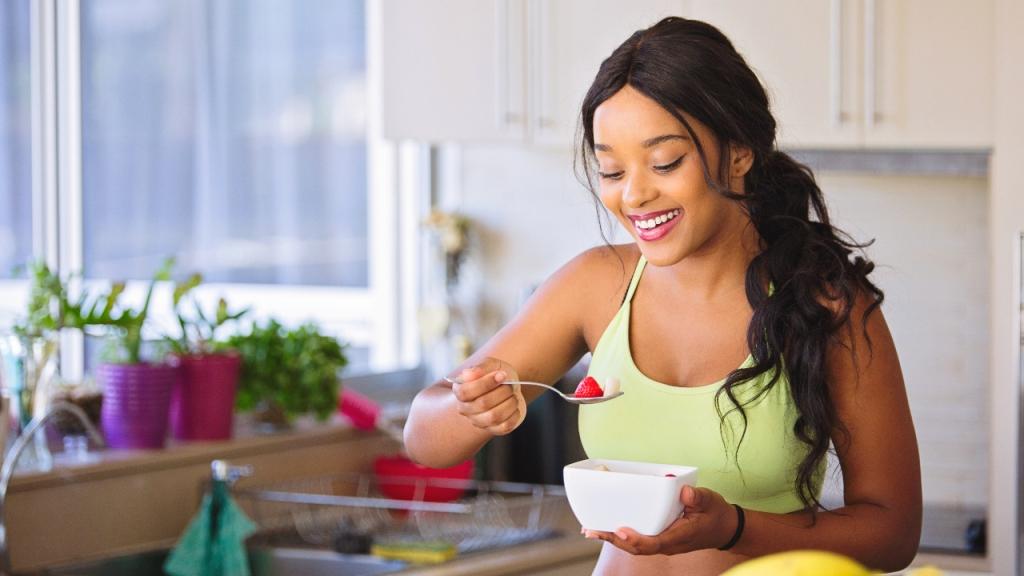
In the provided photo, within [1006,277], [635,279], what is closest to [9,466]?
[635,279]

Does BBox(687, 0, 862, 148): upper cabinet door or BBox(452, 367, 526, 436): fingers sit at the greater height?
BBox(687, 0, 862, 148): upper cabinet door

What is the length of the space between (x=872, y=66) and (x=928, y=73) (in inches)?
Result: 4.8

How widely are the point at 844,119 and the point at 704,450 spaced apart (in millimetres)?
1661

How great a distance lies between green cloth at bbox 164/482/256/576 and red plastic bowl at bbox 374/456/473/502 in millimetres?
557

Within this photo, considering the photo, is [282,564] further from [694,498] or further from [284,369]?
[694,498]

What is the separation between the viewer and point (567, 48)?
335 cm

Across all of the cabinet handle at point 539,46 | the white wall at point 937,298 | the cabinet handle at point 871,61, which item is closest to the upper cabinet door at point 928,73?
the cabinet handle at point 871,61

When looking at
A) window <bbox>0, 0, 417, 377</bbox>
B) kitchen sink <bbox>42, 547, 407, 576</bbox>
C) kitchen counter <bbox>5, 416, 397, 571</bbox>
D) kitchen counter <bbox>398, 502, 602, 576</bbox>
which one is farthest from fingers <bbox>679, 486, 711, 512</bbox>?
window <bbox>0, 0, 417, 377</bbox>

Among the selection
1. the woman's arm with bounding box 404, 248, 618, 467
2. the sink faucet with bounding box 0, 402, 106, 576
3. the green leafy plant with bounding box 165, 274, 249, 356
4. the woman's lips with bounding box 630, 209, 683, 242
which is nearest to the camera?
the woman's lips with bounding box 630, 209, 683, 242

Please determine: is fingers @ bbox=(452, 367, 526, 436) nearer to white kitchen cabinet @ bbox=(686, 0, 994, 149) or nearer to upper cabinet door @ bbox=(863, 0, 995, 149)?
white kitchen cabinet @ bbox=(686, 0, 994, 149)

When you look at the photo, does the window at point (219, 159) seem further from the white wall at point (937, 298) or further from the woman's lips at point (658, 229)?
the woman's lips at point (658, 229)

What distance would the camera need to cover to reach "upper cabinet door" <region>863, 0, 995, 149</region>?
9.82 feet

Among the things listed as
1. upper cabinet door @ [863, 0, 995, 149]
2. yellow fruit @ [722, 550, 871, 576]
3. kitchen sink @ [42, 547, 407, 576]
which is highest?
upper cabinet door @ [863, 0, 995, 149]

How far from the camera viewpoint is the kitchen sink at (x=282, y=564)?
8.83ft
